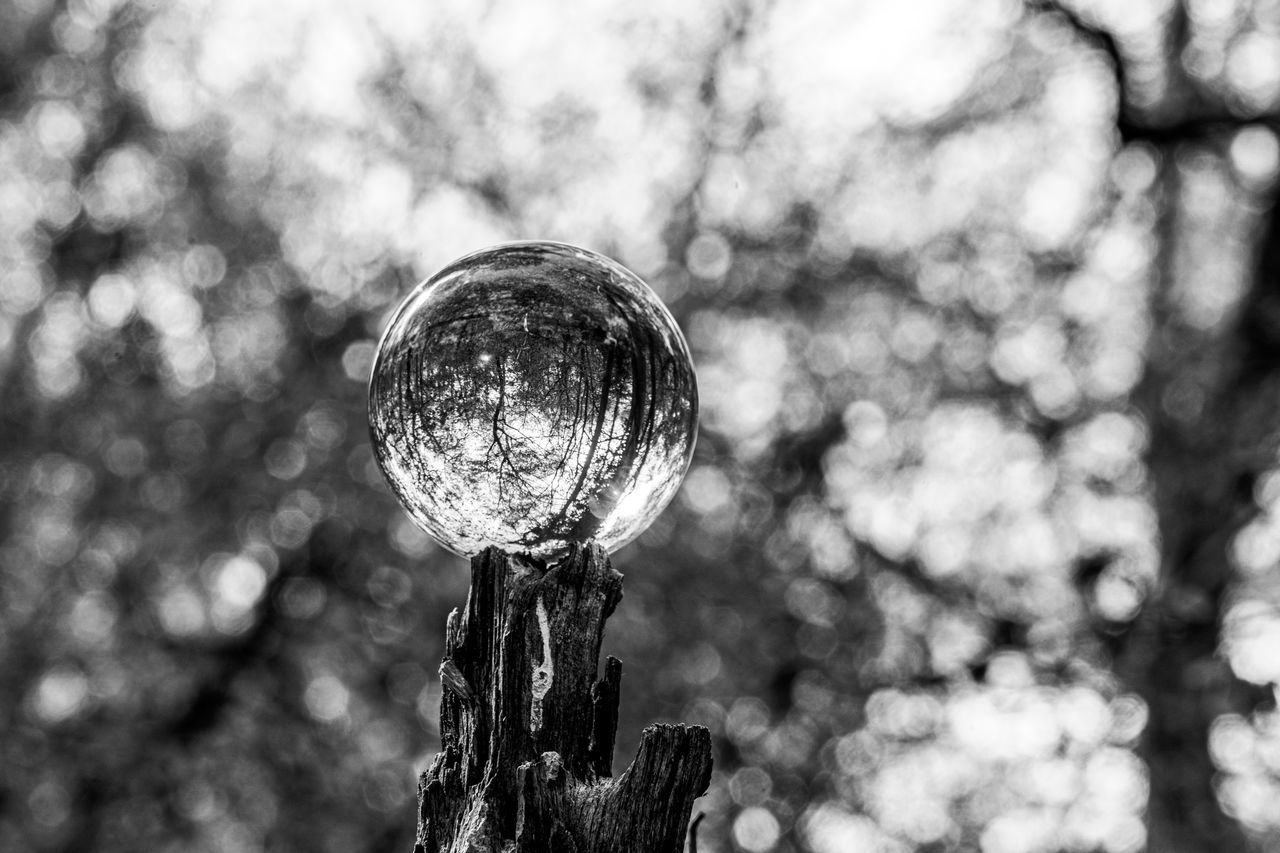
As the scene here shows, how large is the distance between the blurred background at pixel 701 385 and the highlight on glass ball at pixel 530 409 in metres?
5.69

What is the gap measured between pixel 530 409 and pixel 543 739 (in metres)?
0.55

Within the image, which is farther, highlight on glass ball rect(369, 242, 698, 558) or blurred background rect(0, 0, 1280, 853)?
blurred background rect(0, 0, 1280, 853)

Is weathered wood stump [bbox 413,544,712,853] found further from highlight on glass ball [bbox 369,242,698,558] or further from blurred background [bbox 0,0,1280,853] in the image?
blurred background [bbox 0,0,1280,853]

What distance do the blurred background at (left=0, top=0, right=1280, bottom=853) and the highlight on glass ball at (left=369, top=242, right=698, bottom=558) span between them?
18.7ft

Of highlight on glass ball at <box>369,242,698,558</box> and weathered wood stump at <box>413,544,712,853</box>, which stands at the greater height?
highlight on glass ball at <box>369,242,698,558</box>

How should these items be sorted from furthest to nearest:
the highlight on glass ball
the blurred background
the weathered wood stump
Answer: the blurred background
the highlight on glass ball
the weathered wood stump

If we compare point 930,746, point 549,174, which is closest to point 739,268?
point 549,174

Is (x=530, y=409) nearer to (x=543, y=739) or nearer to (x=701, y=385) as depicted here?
(x=543, y=739)

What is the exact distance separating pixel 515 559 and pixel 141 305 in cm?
773

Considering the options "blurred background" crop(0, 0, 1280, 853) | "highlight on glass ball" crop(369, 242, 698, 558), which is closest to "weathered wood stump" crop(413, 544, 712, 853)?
"highlight on glass ball" crop(369, 242, 698, 558)

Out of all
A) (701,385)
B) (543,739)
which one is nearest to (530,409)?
(543,739)

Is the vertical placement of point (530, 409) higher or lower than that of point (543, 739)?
higher

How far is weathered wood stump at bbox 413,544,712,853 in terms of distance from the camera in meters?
2.18

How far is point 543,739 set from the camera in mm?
2279
